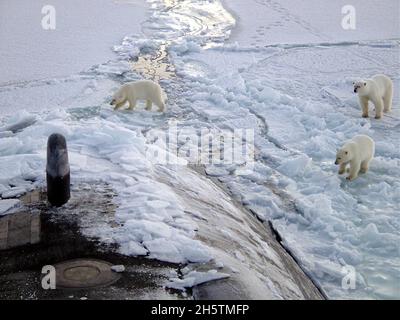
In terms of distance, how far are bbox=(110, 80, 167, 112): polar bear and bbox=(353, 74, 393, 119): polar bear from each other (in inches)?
125

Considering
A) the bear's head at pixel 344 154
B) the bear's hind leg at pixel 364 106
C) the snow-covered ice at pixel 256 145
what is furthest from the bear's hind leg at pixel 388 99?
the bear's head at pixel 344 154

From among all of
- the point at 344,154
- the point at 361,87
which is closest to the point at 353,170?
the point at 344,154

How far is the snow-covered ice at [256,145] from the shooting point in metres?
4.78

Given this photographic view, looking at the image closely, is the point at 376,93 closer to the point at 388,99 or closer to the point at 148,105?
the point at 388,99

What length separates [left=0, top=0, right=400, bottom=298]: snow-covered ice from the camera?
4781 millimetres

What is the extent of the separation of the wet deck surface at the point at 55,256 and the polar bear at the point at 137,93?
3.74 metres

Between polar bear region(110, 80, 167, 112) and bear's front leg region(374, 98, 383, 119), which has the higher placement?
polar bear region(110, 80, 167, 112)

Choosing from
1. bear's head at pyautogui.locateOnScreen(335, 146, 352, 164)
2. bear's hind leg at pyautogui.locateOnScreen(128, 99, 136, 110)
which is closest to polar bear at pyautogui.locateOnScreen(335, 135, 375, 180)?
bear's head at pyautogui.locateOnScreen(335, 146, 352, 164)

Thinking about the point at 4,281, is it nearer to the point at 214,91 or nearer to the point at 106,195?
the point at 106,195

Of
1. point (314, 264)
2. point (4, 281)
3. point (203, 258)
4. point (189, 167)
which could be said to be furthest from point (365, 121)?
point (4, 281)

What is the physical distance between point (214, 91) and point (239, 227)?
5021 mm

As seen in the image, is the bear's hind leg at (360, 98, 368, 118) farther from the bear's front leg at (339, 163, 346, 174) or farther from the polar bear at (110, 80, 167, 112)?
the polar bear at (110, 80, 167, 112)

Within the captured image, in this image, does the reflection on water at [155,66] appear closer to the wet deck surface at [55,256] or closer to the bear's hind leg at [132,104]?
the bear's hind leg at [132,104]

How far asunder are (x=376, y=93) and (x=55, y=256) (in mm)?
6320
